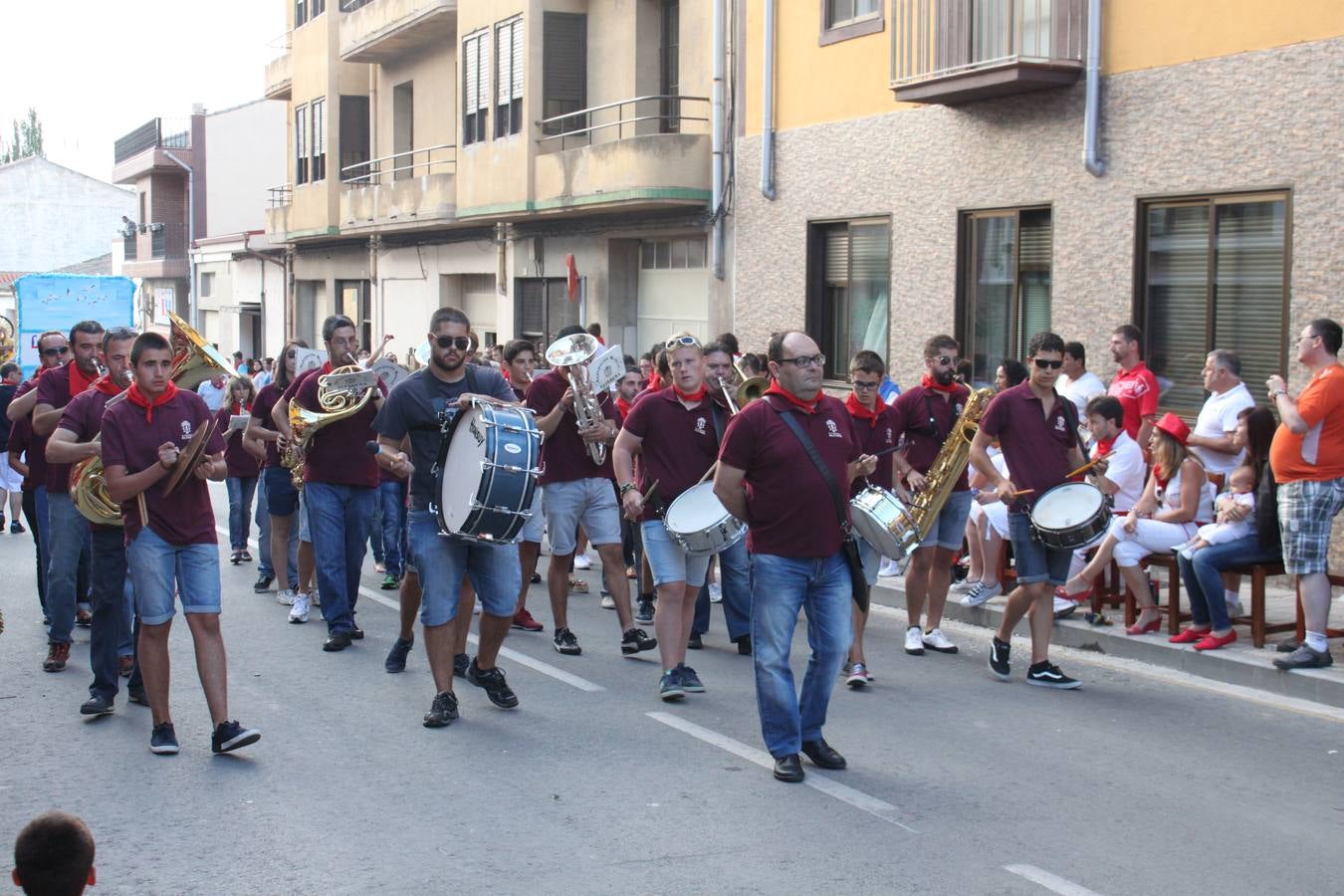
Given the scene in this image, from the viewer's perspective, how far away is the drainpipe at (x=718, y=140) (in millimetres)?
19922

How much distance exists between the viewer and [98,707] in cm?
819

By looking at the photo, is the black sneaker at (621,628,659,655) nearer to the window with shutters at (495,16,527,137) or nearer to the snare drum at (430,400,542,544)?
the snare drum at (430,400,542,544)

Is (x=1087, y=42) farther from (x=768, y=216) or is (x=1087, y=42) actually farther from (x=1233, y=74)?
(x=768, y=216)

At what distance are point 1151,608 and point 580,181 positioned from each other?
13.6 metres

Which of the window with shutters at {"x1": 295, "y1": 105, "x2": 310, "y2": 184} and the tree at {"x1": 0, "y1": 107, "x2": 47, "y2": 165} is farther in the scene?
the tree at {"x1": 0, "y1": 107, "x2": 47, "y2": 165}

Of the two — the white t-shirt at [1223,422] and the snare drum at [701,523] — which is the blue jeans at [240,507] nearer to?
the snare drum at [701,523]

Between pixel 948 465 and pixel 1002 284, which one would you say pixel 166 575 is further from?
pixel 1002 284

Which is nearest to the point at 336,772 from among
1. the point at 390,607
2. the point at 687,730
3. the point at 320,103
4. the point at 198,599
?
the point at 198,599

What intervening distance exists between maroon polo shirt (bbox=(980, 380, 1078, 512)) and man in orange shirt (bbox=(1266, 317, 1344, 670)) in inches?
55.9

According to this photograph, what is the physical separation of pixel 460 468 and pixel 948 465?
11.2 ft

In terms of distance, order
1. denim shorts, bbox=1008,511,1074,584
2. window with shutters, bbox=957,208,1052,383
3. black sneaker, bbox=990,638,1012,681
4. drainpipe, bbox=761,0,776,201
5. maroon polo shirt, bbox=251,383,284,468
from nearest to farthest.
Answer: denim shorts, bbox=1008,511,1074,584 < black sneaker, bbox=990,638,1012,681 < maroon polo shirt, bbox=251,383,284,468 < window with shutters, bbox=957,208,1052,383 < drainpipe, bbox=761,0,776,201

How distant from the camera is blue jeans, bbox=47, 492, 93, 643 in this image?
9406 mm

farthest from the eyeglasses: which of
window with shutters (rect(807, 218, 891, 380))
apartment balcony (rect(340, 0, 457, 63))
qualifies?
apartment balcony (rect(340, 0, 457, 63))

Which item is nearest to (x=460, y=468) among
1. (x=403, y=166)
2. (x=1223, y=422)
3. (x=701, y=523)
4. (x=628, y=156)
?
(x=701, y=523)
